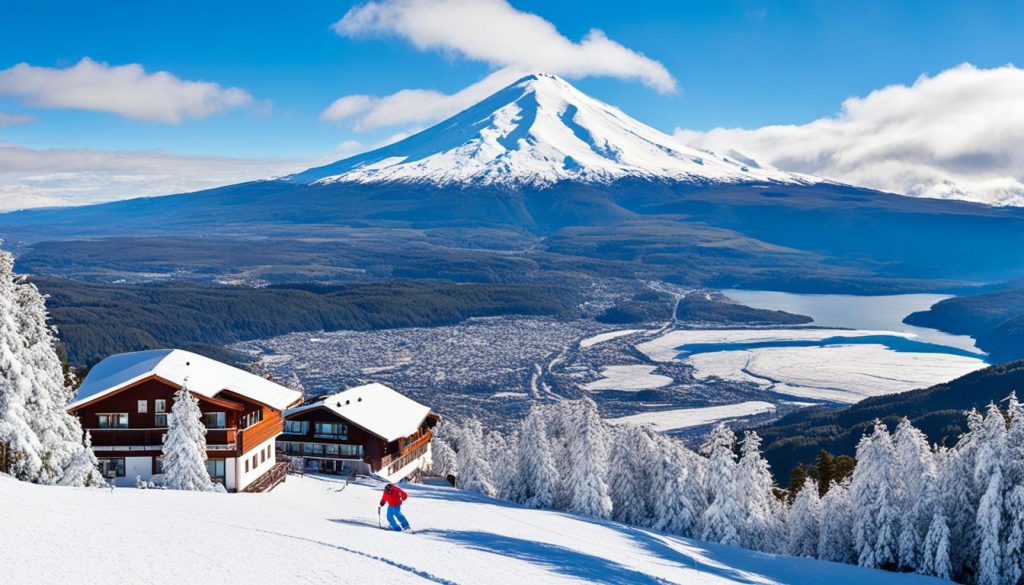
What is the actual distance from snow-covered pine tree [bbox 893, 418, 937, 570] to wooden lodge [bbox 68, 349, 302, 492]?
78.7 feet

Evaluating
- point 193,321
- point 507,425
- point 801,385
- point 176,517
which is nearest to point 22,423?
point 176,517

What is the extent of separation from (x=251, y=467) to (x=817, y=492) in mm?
26029

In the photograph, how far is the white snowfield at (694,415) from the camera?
108000 mm

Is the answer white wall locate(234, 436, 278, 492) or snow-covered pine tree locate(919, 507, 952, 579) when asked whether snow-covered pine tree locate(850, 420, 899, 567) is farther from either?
white wall locate(234, 436, 278, 492)

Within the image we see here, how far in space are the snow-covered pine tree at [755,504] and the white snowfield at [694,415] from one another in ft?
201

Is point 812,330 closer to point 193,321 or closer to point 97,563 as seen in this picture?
point 193,321

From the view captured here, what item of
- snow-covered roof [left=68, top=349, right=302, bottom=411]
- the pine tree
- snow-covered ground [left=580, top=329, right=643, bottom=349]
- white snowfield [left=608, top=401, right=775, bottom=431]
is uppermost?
snow-covered roof [left=68, top=349, right=302, bottom=411]

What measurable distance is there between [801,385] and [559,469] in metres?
96.1

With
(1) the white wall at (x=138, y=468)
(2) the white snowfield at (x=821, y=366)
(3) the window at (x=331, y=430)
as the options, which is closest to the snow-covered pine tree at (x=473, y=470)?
(3) the window at (x=331, y=430)

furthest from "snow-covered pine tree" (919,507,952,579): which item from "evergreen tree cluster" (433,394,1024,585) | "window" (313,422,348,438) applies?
"window" (313,422,348,438)

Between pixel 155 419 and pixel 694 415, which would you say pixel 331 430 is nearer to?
pixel 155 419

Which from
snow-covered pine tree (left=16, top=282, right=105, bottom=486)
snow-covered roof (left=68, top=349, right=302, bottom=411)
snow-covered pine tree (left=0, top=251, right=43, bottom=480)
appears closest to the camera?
snow-covered pine tree (left=0, top=251, right=43, bottom=480)

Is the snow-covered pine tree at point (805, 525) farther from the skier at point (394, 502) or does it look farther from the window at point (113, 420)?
the window at point (113, 420)

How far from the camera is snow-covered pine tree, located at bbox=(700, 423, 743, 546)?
40.6 metres
